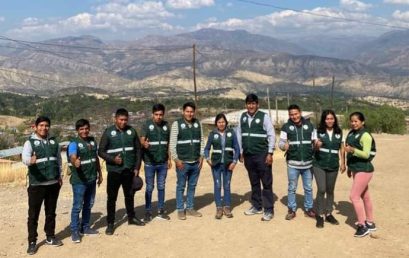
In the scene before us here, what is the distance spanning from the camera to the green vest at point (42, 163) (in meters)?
6.59

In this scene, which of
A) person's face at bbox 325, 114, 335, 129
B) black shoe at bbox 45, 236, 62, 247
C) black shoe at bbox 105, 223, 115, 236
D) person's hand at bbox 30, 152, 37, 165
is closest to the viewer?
person's hand at bbox 30, 152, 37, 165

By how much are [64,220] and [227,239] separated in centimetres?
318

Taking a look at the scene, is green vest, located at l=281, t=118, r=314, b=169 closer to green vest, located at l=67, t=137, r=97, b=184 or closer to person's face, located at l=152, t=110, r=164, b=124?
person's face, located at l=152, t=110, r=164, b=124

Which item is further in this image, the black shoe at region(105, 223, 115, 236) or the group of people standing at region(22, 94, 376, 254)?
the black shoe at region(105, 223, 115, 236)

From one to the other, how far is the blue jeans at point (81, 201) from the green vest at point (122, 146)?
427 millimetres

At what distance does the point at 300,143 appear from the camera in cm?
750

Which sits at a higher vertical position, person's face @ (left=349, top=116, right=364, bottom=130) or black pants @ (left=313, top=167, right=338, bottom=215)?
person's face @ (left=349, top=116, right=364, bottom=130)

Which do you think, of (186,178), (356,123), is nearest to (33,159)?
(186,178)

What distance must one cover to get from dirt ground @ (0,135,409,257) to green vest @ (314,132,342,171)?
99 centimetres

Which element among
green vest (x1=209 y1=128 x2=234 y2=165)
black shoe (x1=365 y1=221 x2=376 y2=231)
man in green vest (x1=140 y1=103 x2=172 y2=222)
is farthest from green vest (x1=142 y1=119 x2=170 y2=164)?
black shoe (x1=365 y1=221 x2=376 y2=231)

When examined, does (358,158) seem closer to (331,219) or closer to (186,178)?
(331,219)

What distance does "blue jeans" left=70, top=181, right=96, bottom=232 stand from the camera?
23.2 ft

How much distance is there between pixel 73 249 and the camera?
6926 millimetres

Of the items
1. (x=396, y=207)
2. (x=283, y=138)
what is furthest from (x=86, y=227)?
(x=396, y=207)
